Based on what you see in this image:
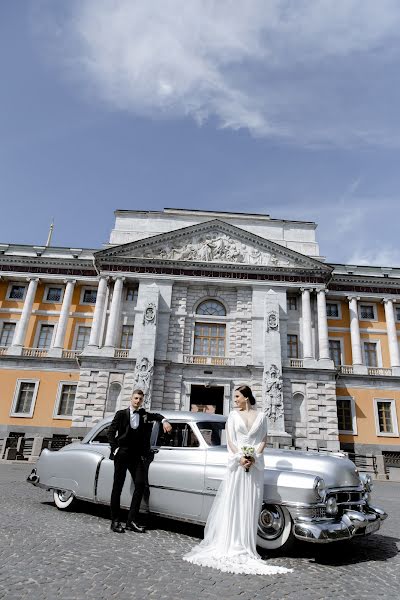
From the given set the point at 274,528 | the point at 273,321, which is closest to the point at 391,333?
the point at 273,321

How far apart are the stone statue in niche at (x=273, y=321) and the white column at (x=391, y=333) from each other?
9.15m

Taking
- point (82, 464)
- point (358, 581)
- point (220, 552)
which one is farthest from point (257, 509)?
point (82, 464)

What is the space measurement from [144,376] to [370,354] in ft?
55.0

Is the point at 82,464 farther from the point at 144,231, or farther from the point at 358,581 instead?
the point at 144,231

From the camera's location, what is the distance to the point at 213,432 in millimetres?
6203

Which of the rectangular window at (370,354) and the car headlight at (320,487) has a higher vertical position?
the rectangular window at (370,354)

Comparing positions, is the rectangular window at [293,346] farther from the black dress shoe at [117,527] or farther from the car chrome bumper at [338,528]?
the black dress shoe at [117,527]

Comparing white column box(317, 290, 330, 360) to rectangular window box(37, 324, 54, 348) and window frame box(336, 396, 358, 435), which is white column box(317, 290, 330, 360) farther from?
rectangular window box(37, 324, 54, 348)

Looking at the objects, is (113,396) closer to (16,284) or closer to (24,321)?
(24,321)

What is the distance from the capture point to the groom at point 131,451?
226 inches

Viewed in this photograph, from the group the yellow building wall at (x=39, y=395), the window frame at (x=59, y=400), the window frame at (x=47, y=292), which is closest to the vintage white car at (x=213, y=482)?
the window frame at (x=59, y=400)

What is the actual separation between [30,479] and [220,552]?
4.62 m

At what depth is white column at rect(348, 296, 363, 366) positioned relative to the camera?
2797 cm

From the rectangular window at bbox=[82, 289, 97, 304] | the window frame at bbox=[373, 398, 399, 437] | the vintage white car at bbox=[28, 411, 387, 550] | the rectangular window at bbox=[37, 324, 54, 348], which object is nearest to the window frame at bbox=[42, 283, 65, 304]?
the rectangular window at bbox=[82, 289, 97, 304]
